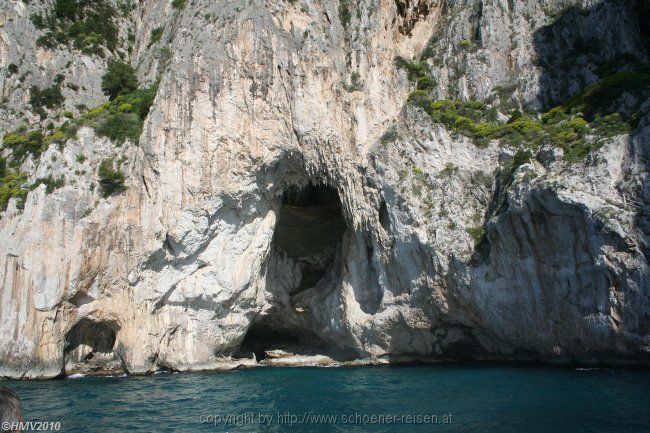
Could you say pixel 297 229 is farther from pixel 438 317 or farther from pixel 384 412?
pixel 384 412

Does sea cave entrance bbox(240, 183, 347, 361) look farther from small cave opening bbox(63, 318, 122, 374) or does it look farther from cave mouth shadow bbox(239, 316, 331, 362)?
small cave opening bbox(63, 318, 122, 374)

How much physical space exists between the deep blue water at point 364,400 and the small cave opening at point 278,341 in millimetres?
8037

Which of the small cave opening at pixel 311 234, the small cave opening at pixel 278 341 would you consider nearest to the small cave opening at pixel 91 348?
the small cave opening at pixel 278 341

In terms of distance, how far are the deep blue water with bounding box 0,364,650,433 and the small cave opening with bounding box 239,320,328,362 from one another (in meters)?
8.04

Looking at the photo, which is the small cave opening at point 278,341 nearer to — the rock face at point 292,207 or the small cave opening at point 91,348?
the rock face at point 292,207

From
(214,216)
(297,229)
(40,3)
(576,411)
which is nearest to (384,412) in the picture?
(576,411)

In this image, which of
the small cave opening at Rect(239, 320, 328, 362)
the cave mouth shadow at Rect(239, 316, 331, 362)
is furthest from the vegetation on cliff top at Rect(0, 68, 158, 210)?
the small cave opening at Rect(239, 320, 328, 362)

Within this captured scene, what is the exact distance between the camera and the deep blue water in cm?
1450

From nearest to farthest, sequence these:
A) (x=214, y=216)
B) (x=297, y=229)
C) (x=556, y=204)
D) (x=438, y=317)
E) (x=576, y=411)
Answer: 1. (x=576, y=411)
2. (x=556, y=204)
3. (x=438, y=317)
4. (x=214, y=216)
5. (x=297, y=229)

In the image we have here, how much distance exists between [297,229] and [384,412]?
1946cm

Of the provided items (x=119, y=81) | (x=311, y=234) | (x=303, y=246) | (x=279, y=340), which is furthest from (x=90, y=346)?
(x=119, y=81)

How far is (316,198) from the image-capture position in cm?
3544

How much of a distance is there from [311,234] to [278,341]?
7745 mm

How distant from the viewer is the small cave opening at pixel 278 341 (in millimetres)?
32750
